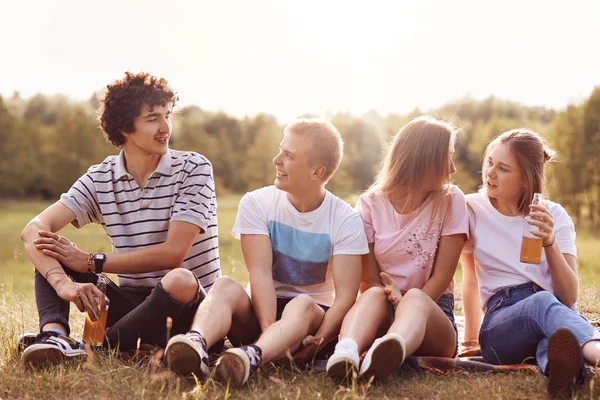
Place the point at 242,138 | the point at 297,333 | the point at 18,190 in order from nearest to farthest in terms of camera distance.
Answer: the point at 297,333 → the point at 18,190 → the point at 242,138

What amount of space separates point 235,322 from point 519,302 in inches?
59.5

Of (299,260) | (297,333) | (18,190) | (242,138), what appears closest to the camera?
(297,333)

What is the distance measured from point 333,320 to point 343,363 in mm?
537

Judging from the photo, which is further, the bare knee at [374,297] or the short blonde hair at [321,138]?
the short blonde hair at [321,138]

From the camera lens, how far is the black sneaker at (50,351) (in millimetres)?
3479

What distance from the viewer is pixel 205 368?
315 centimetres

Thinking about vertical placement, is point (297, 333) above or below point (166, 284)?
below

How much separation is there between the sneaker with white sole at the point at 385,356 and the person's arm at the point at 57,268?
5.11 feet

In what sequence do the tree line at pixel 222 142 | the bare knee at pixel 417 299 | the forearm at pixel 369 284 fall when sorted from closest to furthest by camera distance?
the bare knee at pixel 417 299 < the forearm at pixel 369 284 < the tree line at pixel 222 142

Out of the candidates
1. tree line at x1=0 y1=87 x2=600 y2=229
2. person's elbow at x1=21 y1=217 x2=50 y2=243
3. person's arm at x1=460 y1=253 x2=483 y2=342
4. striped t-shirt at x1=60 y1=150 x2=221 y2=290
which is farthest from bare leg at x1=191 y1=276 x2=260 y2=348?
tree line at x1=0 y1=87 x2=600 y2=229

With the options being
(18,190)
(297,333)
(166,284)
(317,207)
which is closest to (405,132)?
(317,207)

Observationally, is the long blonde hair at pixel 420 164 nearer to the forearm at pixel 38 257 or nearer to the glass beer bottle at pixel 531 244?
the glass beer bottle at pixel 531 244

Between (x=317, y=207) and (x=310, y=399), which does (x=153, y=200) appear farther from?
(x=310, y=399)

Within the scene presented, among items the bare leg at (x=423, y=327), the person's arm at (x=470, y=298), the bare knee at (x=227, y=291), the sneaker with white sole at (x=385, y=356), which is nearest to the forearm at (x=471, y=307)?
the person's arm at (x=470, y=298)
